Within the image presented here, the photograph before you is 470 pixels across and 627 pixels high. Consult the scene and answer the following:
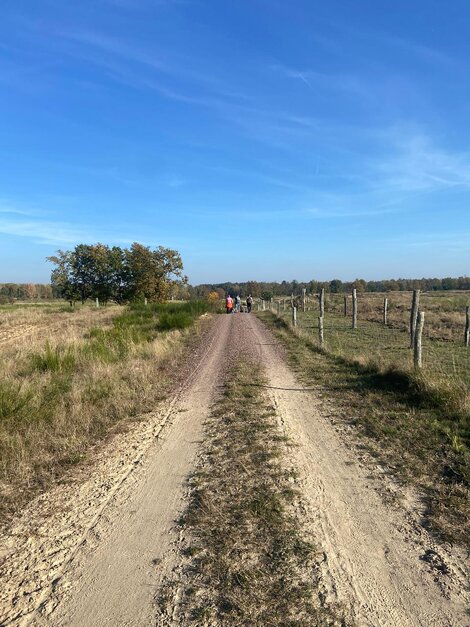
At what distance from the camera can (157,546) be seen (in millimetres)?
3395

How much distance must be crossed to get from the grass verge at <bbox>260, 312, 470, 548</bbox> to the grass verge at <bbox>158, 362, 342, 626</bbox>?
4.20 ft

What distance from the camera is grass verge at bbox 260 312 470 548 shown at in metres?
3.90

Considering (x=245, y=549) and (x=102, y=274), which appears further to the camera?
(x=102, y=274)

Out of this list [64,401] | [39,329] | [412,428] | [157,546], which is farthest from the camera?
[39,329]

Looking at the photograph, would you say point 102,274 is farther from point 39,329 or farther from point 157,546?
point 157,546

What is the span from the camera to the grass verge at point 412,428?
390 centimetres

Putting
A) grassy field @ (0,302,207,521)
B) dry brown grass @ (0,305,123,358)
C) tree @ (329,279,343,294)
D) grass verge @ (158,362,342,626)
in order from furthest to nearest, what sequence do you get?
tree @ (329,279,343,294) → dry brown grass @ (0,305,123,358) → grassy field @ (0,302,207,521) → grass verge @ (158,362,342,626)

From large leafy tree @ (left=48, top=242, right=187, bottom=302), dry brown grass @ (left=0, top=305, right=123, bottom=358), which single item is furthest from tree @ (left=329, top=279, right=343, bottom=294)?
dry brown grass @ (left=0, top=305, right=123, bottom=358)

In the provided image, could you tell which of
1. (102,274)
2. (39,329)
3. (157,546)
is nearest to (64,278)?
(102,274)

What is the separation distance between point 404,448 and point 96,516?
3.74 m

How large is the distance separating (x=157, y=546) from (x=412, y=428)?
161 inches

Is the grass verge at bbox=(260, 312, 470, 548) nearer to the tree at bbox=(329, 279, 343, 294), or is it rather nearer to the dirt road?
the dirt road

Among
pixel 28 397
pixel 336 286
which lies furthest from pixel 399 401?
pixel 336 286

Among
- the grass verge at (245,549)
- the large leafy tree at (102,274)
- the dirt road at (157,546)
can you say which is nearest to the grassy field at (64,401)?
the dirt road at (157,546)
